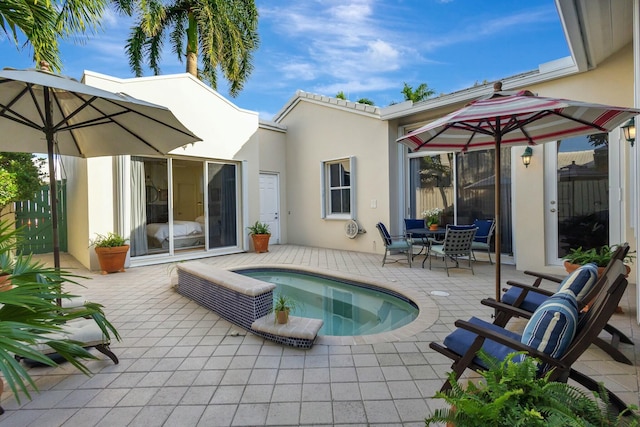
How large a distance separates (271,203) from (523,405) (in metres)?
9.08

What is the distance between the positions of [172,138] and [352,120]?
5477 mm

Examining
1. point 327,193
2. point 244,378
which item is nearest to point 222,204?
point 327,193

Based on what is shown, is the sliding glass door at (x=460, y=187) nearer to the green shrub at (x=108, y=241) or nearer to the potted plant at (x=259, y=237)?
the potted plant at (x=259, y=237)

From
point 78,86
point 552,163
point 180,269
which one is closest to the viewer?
point 78,86

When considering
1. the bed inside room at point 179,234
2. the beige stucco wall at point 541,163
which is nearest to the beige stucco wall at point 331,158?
the beige stucco wall at point 541,163

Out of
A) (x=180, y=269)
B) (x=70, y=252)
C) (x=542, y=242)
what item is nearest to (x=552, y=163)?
(x=542, y=242)

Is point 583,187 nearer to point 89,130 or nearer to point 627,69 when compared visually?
point 627,69

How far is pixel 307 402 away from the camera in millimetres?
2092

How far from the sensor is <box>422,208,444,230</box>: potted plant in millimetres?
6824

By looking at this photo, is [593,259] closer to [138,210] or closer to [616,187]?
[616,187]

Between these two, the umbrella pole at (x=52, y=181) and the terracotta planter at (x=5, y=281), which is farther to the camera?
the umbrella pole at (x=52, y=181)

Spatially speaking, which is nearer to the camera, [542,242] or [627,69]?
[627,69]

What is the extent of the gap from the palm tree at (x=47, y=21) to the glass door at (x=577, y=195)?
7259mm

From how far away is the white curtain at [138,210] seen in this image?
6.66 metres
